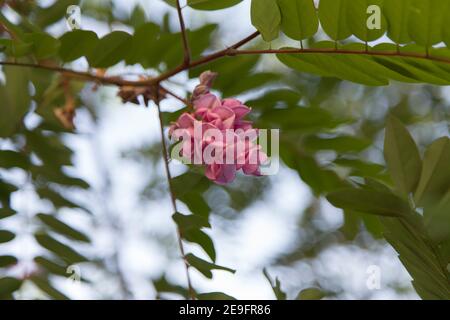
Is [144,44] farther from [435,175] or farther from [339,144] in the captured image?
[435,175]

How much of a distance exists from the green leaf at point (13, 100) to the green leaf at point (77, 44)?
13cm

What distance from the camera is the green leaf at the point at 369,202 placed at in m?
0.76

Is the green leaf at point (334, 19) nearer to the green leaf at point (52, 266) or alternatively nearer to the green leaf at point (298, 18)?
the green leaf at point (298, 18)

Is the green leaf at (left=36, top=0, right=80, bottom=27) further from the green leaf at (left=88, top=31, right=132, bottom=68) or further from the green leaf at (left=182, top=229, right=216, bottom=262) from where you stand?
the green leaf at (left=182, top=229, right=216, bottom=262)

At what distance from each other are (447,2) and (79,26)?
0.60 m

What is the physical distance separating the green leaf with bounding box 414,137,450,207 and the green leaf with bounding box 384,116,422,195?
0.01 metres

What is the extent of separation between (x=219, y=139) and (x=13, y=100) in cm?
48

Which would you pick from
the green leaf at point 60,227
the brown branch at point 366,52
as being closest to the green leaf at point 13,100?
the green leaf at point 60,227

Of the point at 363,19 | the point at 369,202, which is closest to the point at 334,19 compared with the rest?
the point at 363,19

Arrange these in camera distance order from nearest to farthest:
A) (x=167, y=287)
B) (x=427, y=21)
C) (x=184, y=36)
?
(x=427, y=21)
(x=184, y=36)
(x=167, y=287)

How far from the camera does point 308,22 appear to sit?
37.3 inches

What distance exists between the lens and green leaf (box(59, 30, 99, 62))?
43.3 inches

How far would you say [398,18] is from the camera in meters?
0.90
